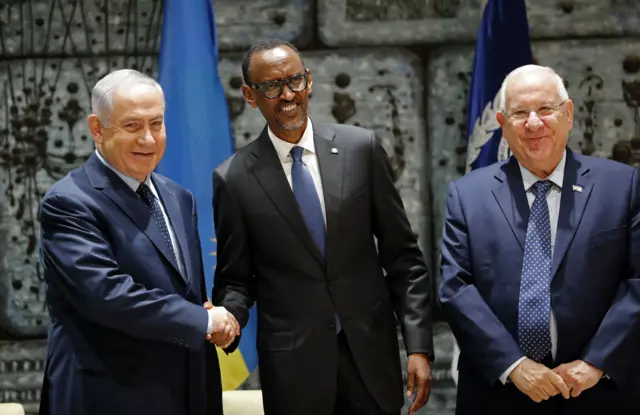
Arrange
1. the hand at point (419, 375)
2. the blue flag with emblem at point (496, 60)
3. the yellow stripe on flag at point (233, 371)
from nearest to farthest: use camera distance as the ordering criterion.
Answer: the hand at point (419, 375) → the blue flag with emblem at point (496, 60) → the yellow stripe on flag at point (233, 371)

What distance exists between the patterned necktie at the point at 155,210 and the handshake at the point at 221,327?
187 millimetres

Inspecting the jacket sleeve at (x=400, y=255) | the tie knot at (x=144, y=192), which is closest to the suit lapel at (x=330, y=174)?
the jacket sleeve at (x=400, y=255)

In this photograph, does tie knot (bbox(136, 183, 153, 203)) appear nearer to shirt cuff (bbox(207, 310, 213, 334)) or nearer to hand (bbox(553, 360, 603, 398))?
shirt cuff (bbox(207, 310, 213, 334))

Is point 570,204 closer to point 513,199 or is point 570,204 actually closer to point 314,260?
point 513,199

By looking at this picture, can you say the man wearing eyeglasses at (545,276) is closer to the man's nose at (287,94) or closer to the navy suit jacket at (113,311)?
the man's nose at (287,94)

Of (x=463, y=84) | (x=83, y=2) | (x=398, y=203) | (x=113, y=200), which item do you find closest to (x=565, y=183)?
(x=398, y=203)

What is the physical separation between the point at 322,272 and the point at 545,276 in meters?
0.62

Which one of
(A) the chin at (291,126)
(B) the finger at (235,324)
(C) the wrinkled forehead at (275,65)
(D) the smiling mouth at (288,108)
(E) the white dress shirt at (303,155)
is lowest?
(B) the finger at (235,324)

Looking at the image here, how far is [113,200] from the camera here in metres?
2.18

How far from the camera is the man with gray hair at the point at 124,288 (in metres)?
2.07

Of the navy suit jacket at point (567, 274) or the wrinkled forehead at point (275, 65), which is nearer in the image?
the navy suit jacket at point (567, 274)

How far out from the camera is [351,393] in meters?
2.34

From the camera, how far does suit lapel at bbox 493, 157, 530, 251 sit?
7.59 ft

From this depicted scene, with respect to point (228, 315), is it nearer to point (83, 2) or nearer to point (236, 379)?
point (236, 379)
